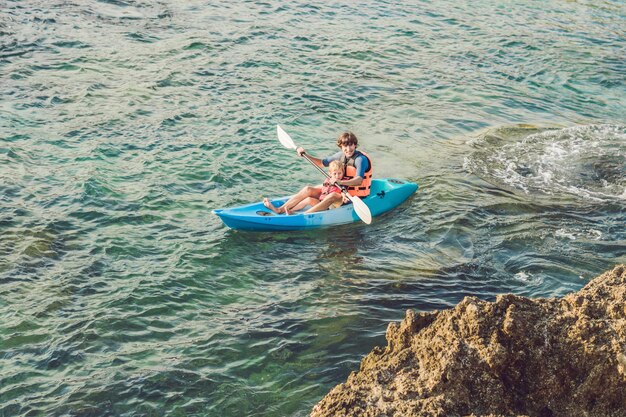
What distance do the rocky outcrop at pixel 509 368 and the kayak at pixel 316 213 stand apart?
440 centimetres

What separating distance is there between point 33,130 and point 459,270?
6.66 metres

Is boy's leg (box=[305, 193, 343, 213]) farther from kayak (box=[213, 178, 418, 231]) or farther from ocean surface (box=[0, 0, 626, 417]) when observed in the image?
ocean surface (box=[0, 0, 626, 417])

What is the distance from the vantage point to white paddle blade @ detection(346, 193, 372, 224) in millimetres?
9258

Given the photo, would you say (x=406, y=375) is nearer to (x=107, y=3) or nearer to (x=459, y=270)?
(x=459, y=270)

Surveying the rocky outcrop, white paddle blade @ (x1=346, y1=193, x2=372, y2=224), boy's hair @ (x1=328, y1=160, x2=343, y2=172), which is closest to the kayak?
white paddle blade @ (x1=346, y1=193, x2=372, y2=224)

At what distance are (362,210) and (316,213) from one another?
586mm

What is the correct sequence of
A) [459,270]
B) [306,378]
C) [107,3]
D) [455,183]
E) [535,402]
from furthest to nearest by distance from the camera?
[107,3] → [455,183] → [459,270] → [306,378] → [535,402]

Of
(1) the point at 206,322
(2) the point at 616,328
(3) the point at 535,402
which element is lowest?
(1) the point at 206,322

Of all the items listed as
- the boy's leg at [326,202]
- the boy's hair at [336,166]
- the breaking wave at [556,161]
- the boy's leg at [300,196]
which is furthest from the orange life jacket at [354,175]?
the breaking wave at [556,161]

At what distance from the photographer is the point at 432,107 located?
1380 centimetres

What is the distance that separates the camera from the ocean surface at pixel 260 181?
6902 millimetres

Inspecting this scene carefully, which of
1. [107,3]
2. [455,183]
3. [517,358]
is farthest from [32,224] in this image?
[107,3]

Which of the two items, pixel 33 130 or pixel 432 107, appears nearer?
pixel 33 130

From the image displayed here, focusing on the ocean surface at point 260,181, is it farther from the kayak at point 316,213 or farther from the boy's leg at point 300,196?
the boy's leg at point 300,196
